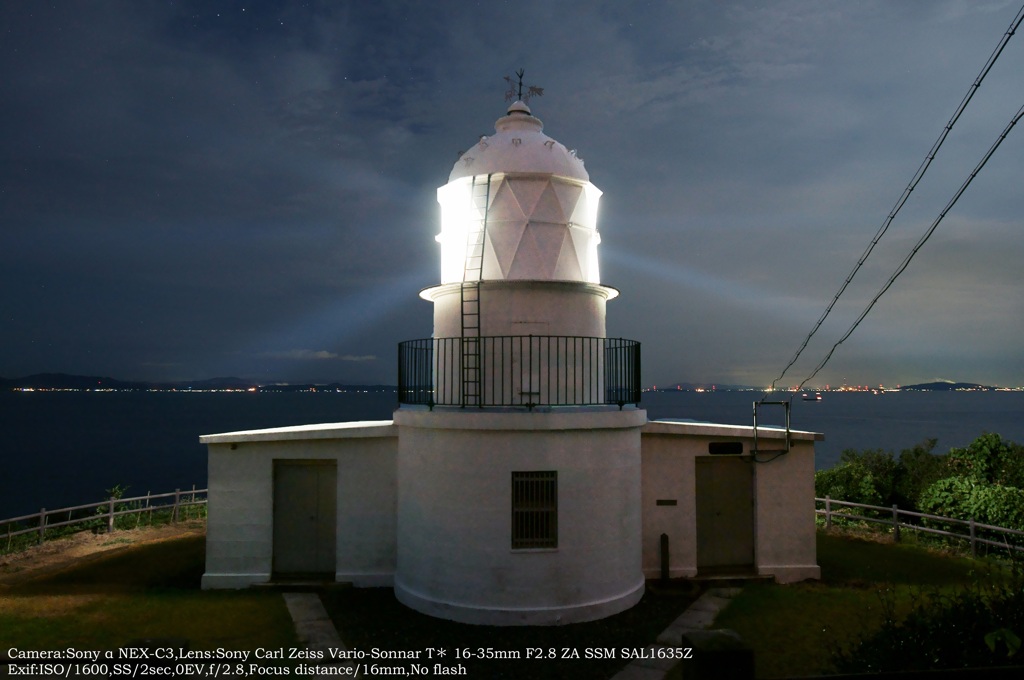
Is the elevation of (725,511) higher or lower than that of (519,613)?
higher

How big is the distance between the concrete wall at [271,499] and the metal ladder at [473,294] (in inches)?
75.6

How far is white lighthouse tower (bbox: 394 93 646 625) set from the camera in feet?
Answer: 32.3

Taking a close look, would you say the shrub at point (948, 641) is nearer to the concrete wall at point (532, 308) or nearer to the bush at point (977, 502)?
the concrete wall at point (532, 308)

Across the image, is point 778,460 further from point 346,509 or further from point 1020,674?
point 1020,674

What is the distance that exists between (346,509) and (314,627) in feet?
8.06

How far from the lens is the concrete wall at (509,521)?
31.9ft

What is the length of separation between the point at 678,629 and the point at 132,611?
325 inches

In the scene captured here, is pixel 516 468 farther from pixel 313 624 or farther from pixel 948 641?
pixel 948 641

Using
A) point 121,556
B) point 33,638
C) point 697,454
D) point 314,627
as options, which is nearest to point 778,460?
point 697,454

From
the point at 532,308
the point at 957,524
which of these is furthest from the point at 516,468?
the point at 957,524

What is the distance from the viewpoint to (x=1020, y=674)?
3164 mm

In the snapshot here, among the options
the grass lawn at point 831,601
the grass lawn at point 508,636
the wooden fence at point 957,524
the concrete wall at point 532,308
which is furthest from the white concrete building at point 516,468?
the wooden fence at point 957,524

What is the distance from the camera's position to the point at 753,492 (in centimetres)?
1214

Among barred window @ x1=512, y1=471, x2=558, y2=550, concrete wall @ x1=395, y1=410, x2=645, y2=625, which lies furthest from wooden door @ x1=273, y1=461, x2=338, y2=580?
barred window @ x1=512, y1=471, x2=558, y2=550
